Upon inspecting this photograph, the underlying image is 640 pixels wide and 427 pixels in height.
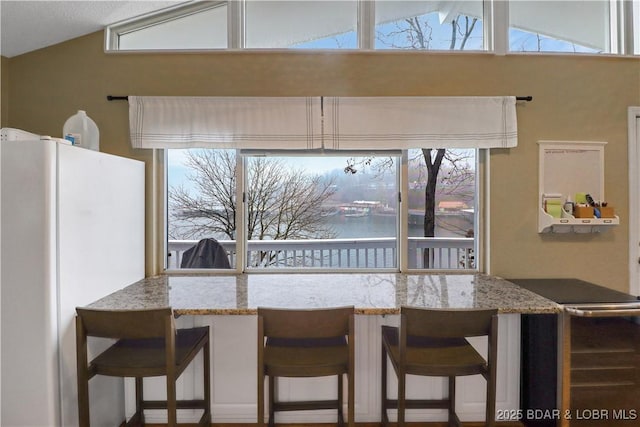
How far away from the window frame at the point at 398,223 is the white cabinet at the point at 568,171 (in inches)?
14.8

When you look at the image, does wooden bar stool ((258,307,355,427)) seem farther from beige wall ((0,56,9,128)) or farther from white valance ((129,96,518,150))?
beige wall ((0,56,9,128))

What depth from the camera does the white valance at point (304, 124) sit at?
2164 mm

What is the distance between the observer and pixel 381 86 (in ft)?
7.41

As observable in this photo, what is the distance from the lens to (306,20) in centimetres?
234

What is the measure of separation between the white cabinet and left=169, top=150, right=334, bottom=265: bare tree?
1486 millimetres

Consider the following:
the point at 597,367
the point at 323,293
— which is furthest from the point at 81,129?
the point at 597,367

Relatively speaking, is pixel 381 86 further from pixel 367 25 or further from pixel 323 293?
pixel 323 293

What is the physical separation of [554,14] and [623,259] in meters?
1.83

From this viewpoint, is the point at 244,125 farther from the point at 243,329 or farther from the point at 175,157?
the point at 243,329

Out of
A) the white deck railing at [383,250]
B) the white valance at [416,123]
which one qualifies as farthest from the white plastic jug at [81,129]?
the white valance at [416,123]

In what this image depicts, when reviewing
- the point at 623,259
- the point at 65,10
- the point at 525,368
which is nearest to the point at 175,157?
the point at 65,10

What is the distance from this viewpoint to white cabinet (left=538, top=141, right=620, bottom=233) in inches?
88.9

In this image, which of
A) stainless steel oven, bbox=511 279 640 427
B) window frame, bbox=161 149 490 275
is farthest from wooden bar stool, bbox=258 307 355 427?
stainless steel oven, bbox=511 279 640 427

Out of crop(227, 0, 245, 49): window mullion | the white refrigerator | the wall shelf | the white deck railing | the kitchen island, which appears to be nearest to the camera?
the white refrigerator
